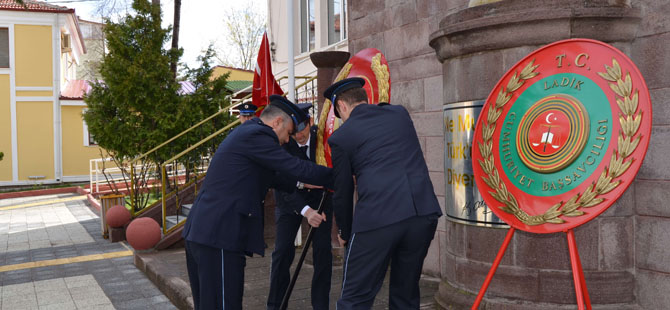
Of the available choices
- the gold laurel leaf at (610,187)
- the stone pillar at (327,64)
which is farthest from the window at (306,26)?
the gold laurel leaf at (610,187)

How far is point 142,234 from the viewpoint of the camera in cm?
852

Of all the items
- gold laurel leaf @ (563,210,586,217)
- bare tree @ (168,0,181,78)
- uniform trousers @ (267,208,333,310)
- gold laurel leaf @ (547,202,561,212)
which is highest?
bare tree @ (168,0,181,78)

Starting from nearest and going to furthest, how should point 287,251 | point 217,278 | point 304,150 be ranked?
point 217,278, point 287,251, point 304,150

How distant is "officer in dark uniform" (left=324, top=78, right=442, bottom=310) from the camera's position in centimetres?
343

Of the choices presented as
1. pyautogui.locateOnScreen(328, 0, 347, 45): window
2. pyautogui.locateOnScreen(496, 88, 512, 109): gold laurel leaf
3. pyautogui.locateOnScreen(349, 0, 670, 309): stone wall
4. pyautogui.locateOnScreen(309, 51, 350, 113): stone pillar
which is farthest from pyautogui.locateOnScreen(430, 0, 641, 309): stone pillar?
pyautogui.locateOnScreen(328, 0, 347, 45): window

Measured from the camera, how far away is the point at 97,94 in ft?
41.0

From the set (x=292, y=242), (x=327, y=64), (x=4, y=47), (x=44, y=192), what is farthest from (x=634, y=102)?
(x=4, y=47)

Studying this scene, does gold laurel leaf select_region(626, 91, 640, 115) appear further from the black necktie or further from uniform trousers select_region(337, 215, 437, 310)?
the black necktie

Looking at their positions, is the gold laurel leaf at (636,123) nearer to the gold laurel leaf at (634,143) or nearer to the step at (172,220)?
the gold laurel leaf at (634,143)

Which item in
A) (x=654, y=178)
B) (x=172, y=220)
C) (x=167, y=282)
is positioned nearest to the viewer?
(x=654, y=178)

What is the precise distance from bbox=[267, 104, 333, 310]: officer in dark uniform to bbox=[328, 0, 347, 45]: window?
9.24m

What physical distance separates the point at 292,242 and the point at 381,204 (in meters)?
1.88

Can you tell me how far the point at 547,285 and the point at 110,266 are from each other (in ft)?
21.2

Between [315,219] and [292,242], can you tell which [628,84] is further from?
[292,242]
